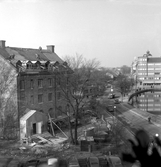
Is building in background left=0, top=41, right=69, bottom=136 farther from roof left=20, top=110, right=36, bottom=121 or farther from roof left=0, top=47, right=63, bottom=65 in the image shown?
roof left=20, top=110, right=36, bottom=121

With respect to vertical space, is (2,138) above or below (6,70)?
below

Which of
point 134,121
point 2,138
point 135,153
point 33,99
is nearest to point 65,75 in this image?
point 33,99

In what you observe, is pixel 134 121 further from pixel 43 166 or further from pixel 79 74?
pixel 43 166

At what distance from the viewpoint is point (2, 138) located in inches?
549

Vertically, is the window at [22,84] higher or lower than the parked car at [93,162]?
higher

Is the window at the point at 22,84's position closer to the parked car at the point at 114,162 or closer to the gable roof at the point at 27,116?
the gable roof at the point at 27,116

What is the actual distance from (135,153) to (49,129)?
15.1 metres

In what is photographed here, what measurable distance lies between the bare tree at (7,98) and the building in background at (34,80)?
269 millimetres

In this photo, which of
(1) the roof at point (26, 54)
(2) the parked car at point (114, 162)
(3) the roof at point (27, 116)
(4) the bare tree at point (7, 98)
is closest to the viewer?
(2) the parked car at point (114, 162)

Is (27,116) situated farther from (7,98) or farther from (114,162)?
(114,162)

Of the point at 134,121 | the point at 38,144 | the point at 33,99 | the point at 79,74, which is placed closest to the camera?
the point at 38,144

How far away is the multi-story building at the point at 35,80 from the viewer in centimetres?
1587

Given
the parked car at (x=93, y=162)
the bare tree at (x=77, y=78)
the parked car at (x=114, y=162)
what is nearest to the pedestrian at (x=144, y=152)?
the parked car at (x=114, y=162)

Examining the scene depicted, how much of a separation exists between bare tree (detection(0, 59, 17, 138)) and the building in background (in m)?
0.27
